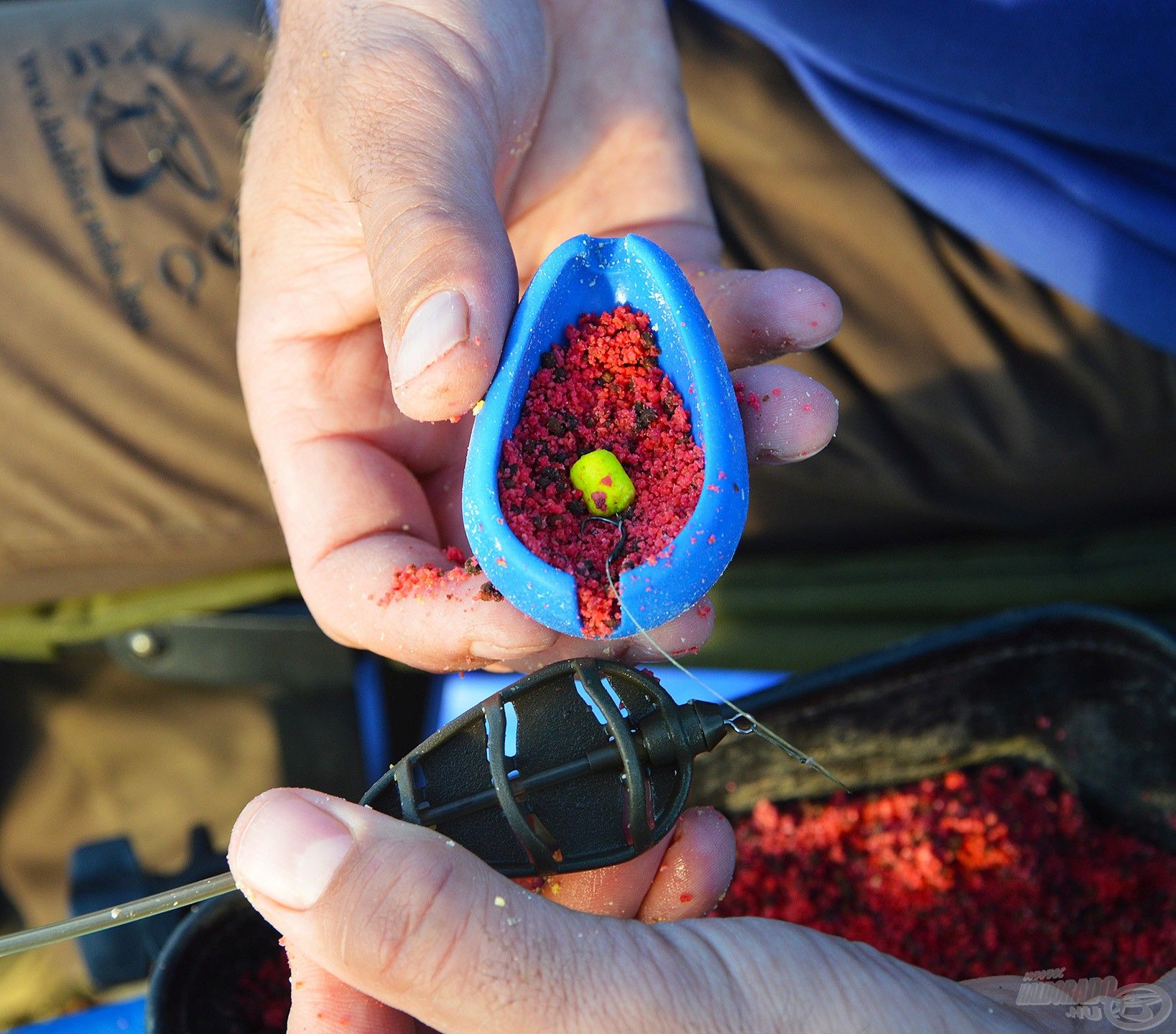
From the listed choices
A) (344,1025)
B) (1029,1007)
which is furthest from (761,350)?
(344,1025)

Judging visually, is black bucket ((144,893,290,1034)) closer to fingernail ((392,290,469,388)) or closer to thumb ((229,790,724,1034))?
thumb ((229,790,724,1034))

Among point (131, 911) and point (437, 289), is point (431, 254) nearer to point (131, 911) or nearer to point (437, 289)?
point (437, 289)

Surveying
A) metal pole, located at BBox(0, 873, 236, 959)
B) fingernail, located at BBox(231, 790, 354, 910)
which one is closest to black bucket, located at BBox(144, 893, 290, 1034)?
metal pole, located at BBox(0, 873, 236, 959)

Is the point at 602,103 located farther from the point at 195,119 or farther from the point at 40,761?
the point at 40,761

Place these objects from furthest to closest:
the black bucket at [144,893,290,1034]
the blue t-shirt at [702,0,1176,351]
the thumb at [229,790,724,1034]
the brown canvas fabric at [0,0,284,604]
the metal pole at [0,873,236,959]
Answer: the brown canvas fabric at [0,0,284,604] < the blue t-shirt at [702,0,1176,351] < the black bucket at [144,893,290,1034] < the metal pole at [0,873,236,959] < the thumb at [229,790,724,1034]

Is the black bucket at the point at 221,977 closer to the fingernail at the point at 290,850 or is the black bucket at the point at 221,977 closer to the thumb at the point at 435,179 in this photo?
the fingernail at the point at 290,850

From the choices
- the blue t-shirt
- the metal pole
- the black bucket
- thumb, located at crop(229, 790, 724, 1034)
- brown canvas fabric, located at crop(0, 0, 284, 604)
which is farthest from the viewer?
brown canvas fabric, located at crop(0, 0, 284, 604)

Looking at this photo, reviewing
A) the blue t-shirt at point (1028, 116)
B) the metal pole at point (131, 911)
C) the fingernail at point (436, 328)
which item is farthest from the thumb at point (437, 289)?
the blue t-shirt at point (1028, 116)
